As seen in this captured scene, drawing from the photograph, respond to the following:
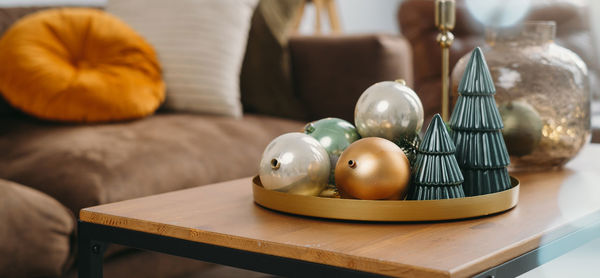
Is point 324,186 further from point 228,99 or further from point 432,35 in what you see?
point 432,35

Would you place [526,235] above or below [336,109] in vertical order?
above

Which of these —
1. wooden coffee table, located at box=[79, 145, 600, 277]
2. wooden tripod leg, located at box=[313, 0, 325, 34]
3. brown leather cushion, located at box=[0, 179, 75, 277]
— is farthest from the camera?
wooden tripod leg, located at box=[313, 0, 325, 34]

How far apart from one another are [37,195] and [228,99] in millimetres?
887

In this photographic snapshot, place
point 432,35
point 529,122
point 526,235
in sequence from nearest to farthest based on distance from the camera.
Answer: point 526,235
point 529,122
point 432,35

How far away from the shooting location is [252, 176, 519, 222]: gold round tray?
81 centimetres

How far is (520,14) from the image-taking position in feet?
10.6

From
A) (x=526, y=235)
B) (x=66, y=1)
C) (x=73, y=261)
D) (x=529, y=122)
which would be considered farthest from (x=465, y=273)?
(x=66, y=1)

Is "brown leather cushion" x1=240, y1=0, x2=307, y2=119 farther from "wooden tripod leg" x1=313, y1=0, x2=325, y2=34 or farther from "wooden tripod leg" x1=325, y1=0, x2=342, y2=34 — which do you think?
"wooden tripod leg" x1=325, y1=0, x2=342, y2=34

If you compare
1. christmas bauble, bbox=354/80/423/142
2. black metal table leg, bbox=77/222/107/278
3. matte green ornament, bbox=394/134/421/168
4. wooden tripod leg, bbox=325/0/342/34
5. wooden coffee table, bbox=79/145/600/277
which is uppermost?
christmas bauble, bbox=354/80/423/142

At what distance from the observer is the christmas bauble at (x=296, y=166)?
89 centimetres

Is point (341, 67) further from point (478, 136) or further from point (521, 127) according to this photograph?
point (478, 136)

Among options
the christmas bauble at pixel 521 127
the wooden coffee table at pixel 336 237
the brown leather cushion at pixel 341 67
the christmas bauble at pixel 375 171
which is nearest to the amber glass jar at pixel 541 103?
the christmas bauble at pixel 521 127

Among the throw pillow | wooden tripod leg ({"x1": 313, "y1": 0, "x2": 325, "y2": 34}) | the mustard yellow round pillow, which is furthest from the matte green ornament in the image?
wooden tripod leg ({"x1": 313, "y1": 0, "x2": 325, "y2": 34})

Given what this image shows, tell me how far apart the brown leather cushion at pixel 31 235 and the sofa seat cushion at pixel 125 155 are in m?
0.08
